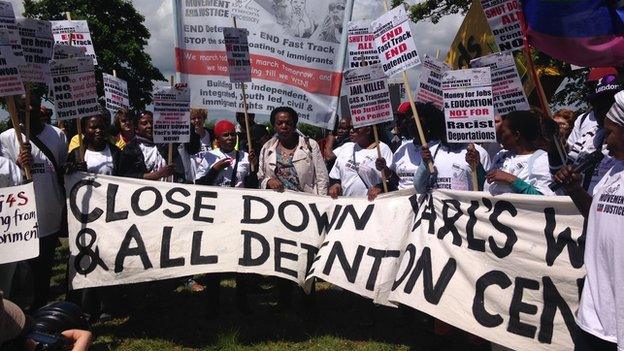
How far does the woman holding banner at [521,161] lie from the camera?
14.6 ft

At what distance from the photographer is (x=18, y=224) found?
483 cm

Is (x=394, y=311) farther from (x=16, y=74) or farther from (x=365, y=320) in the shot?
(x=16, y=74)

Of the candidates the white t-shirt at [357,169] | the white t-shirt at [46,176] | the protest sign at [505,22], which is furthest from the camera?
the white t-shirt at [357,169]

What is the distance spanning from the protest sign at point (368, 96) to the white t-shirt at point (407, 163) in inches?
13.3

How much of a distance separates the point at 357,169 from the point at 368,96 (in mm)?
913

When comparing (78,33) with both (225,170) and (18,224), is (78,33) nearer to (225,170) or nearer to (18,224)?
(225,170)

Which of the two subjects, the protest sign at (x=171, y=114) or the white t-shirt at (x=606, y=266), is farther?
the protest sign at (x=171, y=114)

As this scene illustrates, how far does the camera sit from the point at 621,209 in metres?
2.71

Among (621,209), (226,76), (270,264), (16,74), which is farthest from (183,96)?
(621,209)

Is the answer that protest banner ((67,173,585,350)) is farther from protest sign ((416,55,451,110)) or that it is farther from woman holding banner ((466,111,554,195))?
protest sign ((416,55,451,110))

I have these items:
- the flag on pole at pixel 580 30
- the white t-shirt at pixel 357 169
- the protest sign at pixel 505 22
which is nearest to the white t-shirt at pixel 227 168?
the white t-shirt at pixel 357 169

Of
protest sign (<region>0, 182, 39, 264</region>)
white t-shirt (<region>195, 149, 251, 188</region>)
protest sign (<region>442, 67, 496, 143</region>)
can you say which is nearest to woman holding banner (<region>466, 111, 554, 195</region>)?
protest sign (<region>442, 67, 496, 143</region>)

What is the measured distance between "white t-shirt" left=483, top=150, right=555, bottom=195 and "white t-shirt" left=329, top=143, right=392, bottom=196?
1.65m

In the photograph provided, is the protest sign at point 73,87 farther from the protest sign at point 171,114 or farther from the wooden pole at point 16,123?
the protest sign at point 171,114
